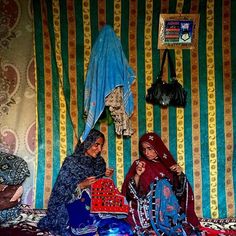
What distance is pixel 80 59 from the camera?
4684mm

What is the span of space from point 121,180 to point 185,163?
2.20 ft

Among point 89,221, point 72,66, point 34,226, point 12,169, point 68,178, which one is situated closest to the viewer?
point 89,221

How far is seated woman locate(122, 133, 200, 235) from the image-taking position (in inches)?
168

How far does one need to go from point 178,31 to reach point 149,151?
1.21m

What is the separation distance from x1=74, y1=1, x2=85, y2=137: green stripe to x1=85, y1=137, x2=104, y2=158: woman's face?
269 millimetres

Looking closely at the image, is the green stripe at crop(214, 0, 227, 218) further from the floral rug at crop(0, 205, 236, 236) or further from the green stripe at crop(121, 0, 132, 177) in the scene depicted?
the green stripe at crop(121, 0, 132, 177)

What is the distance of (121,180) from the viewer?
4.80 meters

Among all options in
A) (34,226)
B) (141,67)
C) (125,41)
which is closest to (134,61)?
(141,67)

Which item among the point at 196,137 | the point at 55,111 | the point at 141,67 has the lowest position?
the point at 196,137

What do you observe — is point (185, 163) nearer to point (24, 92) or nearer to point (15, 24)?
point (24, 92)

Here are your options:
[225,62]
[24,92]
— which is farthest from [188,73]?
[24,92]

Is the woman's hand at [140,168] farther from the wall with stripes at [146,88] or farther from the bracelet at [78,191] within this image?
the bracelet at [78,191]

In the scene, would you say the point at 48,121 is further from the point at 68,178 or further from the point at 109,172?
the point at 109,172

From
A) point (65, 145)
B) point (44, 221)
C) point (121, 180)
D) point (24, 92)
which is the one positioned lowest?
point (44, 221)
